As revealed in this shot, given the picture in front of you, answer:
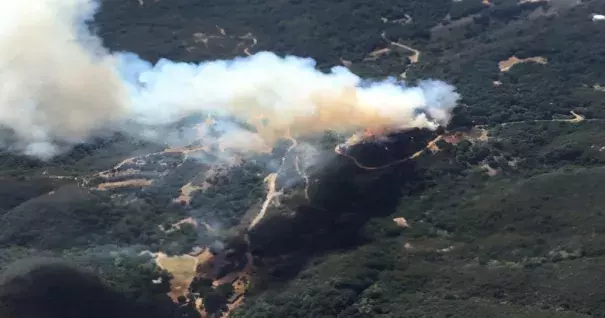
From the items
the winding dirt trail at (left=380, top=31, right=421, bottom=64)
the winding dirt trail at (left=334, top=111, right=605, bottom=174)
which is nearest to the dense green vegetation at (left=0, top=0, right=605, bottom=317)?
the winding dirt trail at (left=334, top=111, right=605, bottom=174)

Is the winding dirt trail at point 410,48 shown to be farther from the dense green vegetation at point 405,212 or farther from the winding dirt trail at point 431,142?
the winding dirt trail at point 431,142

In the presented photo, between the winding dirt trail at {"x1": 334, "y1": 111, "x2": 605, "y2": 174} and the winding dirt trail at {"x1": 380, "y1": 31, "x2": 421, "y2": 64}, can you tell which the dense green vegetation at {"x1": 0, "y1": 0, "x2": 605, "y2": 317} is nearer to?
the winding dirt trail at {"x1": 334, "y1": 111, "x2": 605, "y2": 174}

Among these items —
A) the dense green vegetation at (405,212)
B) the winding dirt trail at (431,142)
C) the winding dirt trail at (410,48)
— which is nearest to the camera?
the dense green vegetation at (405,212)

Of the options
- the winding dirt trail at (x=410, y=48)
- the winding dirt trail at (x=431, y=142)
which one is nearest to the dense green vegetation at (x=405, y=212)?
the winding dirt trail at (x=431, y=142)

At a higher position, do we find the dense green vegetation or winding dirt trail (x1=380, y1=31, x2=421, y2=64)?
winding dirt trail (x1=380, y1=31, x2=421, y2=64)

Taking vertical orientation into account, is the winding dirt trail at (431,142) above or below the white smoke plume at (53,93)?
below

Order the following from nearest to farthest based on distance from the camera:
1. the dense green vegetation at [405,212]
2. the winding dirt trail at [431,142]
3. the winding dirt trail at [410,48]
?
the dense green vegetation at [405,212] → the winding dirt trail at [431,142] → the winding dirt trail at [410,48]

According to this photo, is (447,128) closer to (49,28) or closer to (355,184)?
(355,184)

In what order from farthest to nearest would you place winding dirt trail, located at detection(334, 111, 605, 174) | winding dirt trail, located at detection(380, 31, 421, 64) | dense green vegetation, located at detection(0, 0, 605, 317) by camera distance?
1. winding dirt trail, located at detection(380, 31, 421, 64)
2. winding dirt trail, located at detection(334, 111, 605, 174)
3. dense green vegetation, located at detection(0, 0, 605, 317)
